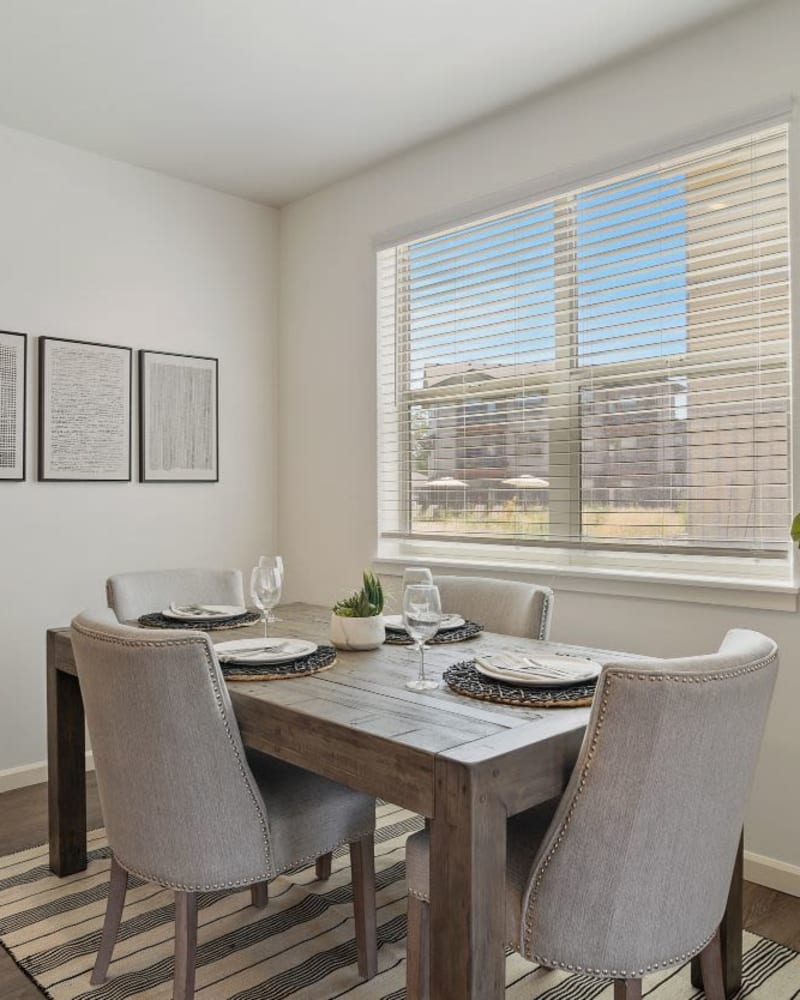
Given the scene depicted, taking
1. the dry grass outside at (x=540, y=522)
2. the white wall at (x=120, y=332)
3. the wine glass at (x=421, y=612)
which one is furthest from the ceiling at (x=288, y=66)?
the wine glass at (x=421, y=612)

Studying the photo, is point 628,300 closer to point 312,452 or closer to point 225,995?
point 312,452

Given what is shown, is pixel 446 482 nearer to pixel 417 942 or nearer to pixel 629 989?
pixel 417 942

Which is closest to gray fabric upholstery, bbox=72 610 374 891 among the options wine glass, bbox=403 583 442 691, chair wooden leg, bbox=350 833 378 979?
chair wooden leg, bbox=350 833 378 979

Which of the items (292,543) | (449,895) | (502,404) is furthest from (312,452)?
(449,895)

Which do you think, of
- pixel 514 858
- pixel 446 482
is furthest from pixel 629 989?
pixel 446 482

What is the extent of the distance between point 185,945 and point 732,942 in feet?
4.06

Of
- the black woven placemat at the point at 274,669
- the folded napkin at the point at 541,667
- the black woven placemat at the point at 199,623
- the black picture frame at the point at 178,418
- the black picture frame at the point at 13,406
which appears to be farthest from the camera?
the black picture frame at the point at 178,418

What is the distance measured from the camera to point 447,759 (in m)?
1.29

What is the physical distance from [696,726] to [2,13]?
2749mm

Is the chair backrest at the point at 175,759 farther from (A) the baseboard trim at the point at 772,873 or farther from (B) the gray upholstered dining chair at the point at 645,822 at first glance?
(A) the baseboard trim at the point at 772,873

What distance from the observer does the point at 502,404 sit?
10.7 feet

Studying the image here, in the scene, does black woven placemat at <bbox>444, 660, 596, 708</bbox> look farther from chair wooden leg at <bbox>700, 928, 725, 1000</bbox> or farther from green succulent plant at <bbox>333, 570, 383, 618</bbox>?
chair wooden leg at <bbox>700, 928, 725, 1000</bbox>

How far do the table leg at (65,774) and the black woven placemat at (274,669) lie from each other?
881mm

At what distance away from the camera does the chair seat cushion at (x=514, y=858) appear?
4.68 feet
